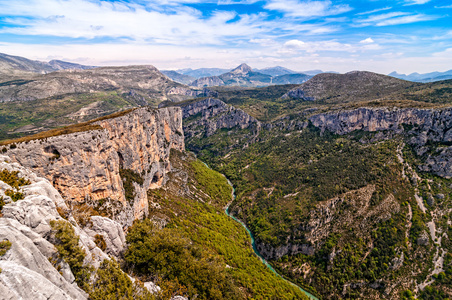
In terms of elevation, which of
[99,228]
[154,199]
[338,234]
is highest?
[99,228]

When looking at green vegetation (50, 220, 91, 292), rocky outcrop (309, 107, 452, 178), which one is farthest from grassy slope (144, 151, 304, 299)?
rocky outcrop (309, 107, 452, 178)

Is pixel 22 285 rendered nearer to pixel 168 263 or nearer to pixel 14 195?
pixel 14 195

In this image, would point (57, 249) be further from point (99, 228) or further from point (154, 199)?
point (154, 199)

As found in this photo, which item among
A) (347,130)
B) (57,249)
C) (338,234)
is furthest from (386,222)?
(57,249)

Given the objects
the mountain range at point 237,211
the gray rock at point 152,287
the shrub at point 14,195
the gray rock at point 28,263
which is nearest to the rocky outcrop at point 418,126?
the mountain range at point 237,211

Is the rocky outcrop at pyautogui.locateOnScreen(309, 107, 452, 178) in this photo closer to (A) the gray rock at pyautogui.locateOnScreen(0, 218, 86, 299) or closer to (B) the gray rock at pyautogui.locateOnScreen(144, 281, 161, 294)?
(B) the gray rock at pyautogui.locateOnScreen(144, 281, 161, 294)

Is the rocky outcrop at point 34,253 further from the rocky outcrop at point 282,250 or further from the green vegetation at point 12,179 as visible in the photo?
the rocky outcrop at point 282,250

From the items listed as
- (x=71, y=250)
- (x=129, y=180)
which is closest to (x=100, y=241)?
(x=71, y=250)
